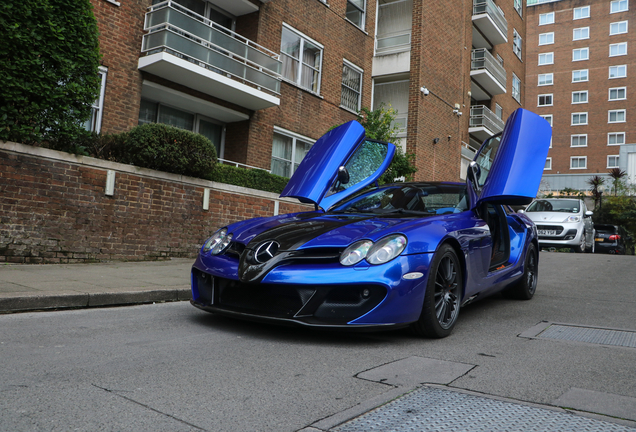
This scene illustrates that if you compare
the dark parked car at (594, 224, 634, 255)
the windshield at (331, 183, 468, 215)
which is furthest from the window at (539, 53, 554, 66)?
the windshield at (331, 183, 468, 215)

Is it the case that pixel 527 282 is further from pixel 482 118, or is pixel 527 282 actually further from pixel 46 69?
pixel 482 118

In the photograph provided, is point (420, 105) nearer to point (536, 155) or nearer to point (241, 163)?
point (241, 163)

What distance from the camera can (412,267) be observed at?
12.7ft

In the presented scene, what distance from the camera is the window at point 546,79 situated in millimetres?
56812

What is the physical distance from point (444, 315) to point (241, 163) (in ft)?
35.5

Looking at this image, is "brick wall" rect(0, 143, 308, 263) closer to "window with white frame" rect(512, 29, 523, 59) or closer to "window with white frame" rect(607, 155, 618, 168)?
"window with white frame" rect(512, 29, 523, 59)

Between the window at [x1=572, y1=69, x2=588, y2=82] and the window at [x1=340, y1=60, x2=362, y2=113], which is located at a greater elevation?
the window at [x1=572, y1=69, x2=588, y2=82]

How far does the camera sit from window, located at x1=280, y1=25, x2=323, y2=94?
16.1 metres

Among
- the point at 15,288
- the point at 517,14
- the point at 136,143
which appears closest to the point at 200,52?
the point at 136,143

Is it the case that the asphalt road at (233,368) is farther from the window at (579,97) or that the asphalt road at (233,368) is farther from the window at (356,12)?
the window at (579,97)

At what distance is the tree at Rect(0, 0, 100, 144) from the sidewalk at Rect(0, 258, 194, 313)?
2073mm

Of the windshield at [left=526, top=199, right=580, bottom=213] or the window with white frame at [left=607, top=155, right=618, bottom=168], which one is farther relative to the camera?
the window with white frame at [left=607, top=155, right=618, bottom=168]

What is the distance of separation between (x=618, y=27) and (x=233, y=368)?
205 ft

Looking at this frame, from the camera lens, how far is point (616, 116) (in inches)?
2073
